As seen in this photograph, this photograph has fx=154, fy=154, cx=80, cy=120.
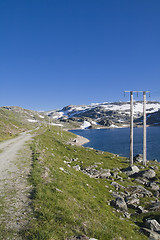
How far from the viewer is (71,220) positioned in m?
11.1

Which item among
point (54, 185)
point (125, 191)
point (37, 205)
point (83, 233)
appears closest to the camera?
point (83, 233)

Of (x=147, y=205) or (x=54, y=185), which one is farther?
(x=147, y=205)

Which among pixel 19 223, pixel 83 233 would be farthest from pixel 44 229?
pixel 83 233

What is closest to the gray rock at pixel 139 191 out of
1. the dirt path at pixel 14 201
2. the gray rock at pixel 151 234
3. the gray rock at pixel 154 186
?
the gray rock at pixel 154 186

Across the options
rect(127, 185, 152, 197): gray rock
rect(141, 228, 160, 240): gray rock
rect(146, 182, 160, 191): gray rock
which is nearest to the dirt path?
rect(141, 228, 160, 240): gray rock

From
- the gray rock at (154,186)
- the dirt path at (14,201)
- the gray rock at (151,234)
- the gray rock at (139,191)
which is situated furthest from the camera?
the gray rock at (154,186)

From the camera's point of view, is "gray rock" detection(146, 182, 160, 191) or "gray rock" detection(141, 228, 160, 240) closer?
"gray rock" detection(141, 228, 160, 240)

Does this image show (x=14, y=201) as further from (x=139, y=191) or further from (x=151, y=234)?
(x=139, y=191)

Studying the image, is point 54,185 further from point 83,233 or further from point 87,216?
point 83,233

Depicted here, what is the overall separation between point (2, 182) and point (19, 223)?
26.6 feet

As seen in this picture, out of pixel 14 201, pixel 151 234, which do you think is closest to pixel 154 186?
pixel 151 234

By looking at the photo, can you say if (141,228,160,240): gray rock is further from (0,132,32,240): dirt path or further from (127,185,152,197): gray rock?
(0,132,32,240): dirt path

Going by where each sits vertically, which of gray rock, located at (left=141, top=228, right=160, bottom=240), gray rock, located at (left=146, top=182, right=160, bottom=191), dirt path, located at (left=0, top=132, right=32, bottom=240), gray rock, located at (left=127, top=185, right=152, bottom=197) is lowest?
gray rock, located at (left=146, top=182, right=160, bottom=191)

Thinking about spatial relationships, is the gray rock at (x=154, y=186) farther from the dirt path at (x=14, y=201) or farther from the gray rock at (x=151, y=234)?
the dirt path at (x=14, y=201)
